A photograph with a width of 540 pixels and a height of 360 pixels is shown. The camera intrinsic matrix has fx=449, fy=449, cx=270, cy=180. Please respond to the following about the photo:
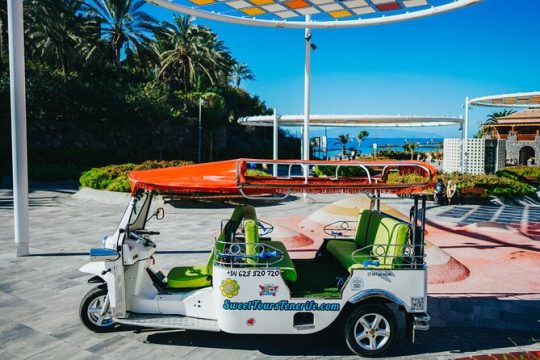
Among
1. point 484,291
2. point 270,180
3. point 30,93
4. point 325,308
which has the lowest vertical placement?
point 484,291

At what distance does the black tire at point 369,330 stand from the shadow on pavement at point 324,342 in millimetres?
207

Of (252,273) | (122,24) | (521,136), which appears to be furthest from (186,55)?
(252,273)

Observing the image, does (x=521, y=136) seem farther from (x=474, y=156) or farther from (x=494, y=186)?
(x=494, y=186)

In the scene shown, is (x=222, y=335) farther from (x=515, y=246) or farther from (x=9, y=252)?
(x=515, y=246)

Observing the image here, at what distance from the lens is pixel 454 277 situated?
9.43m

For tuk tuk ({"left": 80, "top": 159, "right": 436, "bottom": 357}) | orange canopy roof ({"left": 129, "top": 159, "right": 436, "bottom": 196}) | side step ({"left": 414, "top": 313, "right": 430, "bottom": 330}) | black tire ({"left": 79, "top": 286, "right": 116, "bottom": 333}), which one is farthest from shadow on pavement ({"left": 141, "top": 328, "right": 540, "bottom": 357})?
orange canopy roof ({"left": 129, "top": 159, "right": 436, "bottom": 196})

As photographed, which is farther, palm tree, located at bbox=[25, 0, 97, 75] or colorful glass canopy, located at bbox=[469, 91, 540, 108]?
palm tree, located at bbox=[25, 0, 97, 75]

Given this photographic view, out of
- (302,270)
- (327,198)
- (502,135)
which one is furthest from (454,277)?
(502,135)

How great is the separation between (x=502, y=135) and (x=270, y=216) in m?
45.6

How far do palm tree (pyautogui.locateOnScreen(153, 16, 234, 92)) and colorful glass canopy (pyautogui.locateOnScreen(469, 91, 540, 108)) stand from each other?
87.3 feet

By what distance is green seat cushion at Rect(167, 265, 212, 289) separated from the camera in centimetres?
618

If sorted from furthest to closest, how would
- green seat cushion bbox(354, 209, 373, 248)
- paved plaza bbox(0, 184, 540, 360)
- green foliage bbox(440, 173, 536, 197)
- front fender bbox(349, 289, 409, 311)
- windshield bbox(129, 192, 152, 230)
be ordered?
green foliage bbox(440, 173, 536, 197) < green seat cushion bbox(354, 209, 373, 248) < windshield bbox(129, 192, 152, 230) < paved plaza bbox(0, 184, 540, 360) < front fender bbox(349, 289, 409, 311)

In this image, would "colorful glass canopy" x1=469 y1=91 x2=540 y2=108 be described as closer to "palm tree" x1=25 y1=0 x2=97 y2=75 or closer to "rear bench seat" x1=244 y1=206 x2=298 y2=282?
"rear bench seat" x1=244 y1=206 x2=298 y2=282

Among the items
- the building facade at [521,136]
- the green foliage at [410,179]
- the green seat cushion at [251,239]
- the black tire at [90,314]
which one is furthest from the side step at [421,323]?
the building facade at [521,136]
